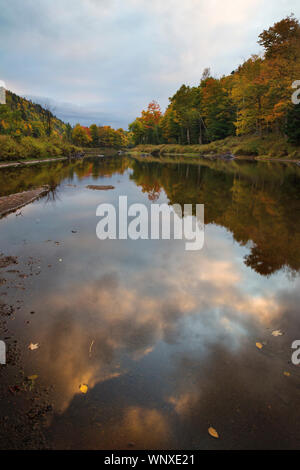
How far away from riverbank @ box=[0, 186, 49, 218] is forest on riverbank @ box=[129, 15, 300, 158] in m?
32.2

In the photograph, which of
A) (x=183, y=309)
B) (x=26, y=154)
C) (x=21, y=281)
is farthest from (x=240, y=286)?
(x=26, y=154)

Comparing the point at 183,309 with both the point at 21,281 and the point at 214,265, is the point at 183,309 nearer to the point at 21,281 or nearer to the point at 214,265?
the point at 214,265

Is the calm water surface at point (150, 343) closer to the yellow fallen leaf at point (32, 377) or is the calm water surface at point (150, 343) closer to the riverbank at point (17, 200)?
the yellow fallen leaf at point (32, 377)

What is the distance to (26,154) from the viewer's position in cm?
3800

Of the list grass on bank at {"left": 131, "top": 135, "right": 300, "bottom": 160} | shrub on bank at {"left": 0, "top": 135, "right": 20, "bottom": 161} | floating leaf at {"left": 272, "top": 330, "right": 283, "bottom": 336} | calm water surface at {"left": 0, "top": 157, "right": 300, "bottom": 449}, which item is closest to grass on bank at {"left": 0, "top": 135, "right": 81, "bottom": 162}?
shrub on bank at {"left": 0, "top": 135, "right": 20, "bottom": 161}

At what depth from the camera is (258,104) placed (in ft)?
139

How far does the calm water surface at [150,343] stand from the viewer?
8.23ft

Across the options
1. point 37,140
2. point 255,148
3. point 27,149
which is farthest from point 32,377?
point 37,140

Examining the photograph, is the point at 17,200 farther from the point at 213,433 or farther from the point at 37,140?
the point at 37,140

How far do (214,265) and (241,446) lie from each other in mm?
4125

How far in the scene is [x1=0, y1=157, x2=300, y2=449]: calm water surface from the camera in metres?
2.51

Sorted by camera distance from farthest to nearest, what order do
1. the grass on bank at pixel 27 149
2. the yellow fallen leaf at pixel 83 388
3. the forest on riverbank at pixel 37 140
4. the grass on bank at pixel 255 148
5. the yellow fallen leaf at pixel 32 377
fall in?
the grass on bank at pixel 255 148
the forest on riverbank at pixel 37 140
the grass on bank at pixel 27 149
the yellow fallen leaf at pixel 32 377
the yellow fallen leaf at pixel 83 388

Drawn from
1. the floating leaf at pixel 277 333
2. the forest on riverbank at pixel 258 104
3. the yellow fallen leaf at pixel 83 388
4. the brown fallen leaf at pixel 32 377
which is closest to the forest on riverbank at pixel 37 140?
the forest on riverbank at pixel 258 104

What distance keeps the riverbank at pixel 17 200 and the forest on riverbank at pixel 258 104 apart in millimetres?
32227
